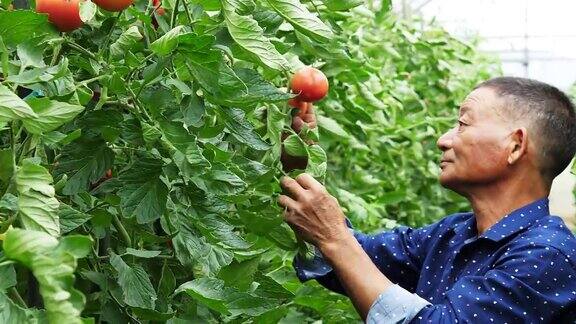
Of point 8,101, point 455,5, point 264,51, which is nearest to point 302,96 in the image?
point 264,51

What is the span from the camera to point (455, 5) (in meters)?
8.19

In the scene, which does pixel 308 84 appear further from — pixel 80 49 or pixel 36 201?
pixel 36 201

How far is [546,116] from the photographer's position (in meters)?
1.69

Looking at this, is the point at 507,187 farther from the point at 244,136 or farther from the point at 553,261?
the point at 244,136

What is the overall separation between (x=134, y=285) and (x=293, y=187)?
464mm

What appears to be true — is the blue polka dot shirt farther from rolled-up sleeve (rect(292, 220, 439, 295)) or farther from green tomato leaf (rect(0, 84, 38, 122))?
green tomato leaf (rect(0, 84, 38, 122))

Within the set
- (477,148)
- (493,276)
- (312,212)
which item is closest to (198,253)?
(312,212)

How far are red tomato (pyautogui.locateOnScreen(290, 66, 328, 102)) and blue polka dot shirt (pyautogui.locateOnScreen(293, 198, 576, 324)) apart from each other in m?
0.32

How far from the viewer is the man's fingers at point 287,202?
1.55 metres

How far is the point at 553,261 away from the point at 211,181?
0.62 metres

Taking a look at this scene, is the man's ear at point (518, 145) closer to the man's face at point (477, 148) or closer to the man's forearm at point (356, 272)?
the man's face at point (477, 148)

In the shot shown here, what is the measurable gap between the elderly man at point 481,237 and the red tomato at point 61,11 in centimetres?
57

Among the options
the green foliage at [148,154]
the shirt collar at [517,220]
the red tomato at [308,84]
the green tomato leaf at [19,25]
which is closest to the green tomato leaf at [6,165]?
the green foliage at [148,154]

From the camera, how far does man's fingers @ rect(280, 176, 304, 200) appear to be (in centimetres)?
154
